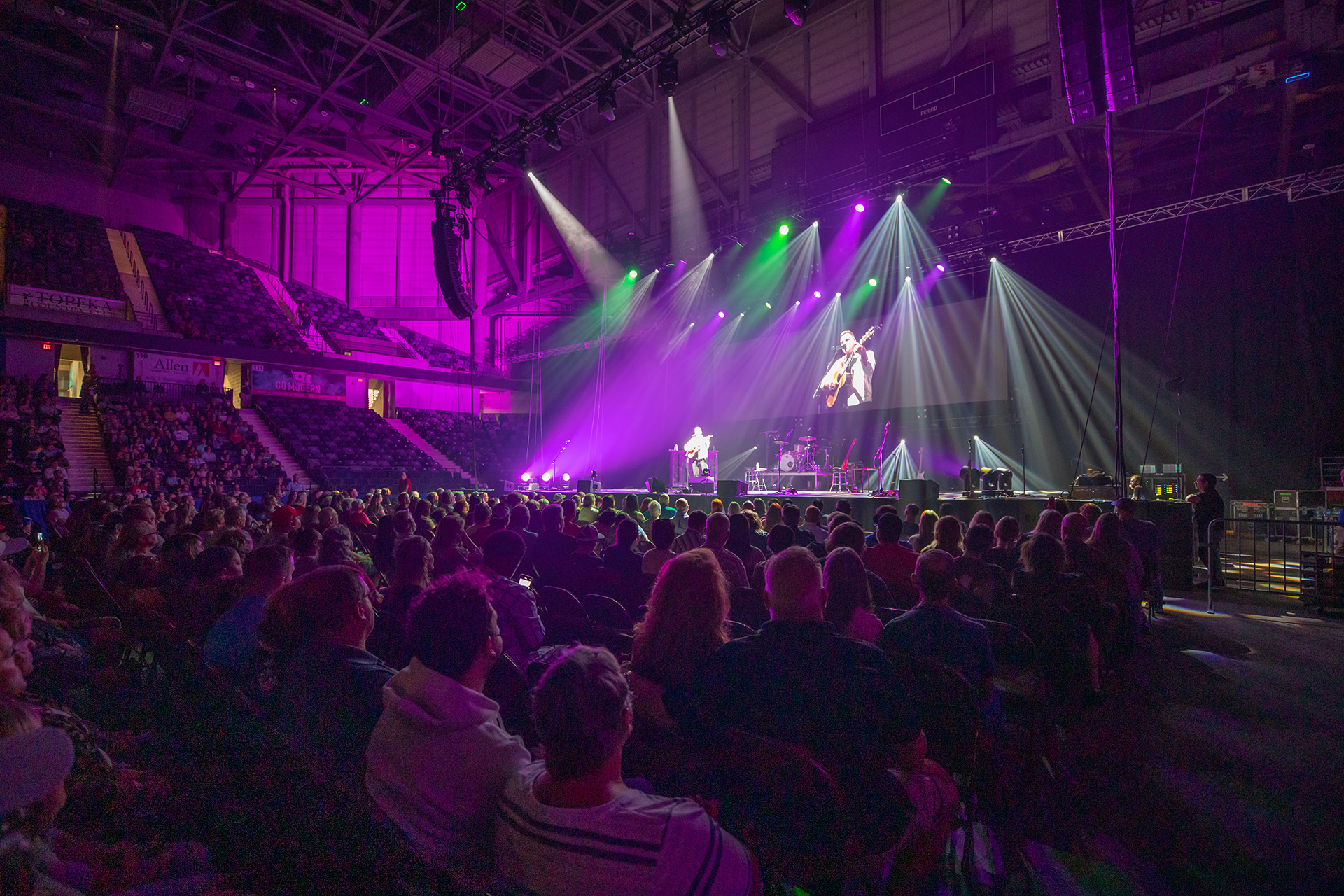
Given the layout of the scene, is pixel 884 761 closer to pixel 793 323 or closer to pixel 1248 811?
pixel 1248 811

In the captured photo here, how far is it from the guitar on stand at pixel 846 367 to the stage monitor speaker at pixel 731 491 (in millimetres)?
3932

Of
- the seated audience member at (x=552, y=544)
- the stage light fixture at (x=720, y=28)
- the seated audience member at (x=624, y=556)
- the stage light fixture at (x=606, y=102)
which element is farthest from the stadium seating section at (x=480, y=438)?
the seated audience member at (x=624, y=556)

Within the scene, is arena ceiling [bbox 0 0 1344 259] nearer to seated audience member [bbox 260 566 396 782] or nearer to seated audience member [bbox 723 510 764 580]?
seated audience member [bbox 723 510 764 580]

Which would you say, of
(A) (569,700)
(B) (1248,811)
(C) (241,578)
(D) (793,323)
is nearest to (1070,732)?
(B) (1248,811)

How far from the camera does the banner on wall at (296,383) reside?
23.7 m

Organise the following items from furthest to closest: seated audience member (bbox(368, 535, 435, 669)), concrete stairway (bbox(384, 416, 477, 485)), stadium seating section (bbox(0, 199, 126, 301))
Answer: concrete stairway (bbox(384, 416, 477, 485)) → stadium seating section (bbox(0, 199, 126, 301)) → seated audience member (bbox(368, 535, 435, 669))

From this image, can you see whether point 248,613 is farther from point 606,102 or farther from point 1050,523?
point 606,102

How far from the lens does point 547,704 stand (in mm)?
1150

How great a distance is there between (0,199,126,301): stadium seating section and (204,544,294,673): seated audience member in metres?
23.3

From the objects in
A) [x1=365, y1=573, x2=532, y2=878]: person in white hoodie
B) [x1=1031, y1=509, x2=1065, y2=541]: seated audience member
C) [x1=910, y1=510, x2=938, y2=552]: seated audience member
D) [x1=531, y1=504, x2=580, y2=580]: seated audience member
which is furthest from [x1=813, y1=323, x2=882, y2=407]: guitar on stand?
[x1=365, y1=573, x2=532, y2=878]: person in white hoodie

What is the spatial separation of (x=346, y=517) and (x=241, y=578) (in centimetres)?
466

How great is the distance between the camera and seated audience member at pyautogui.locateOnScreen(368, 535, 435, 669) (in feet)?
10.1

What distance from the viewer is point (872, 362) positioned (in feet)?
48.7

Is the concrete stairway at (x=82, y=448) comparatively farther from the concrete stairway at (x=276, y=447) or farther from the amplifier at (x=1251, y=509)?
the amplifier at (x=1251, y=509)
